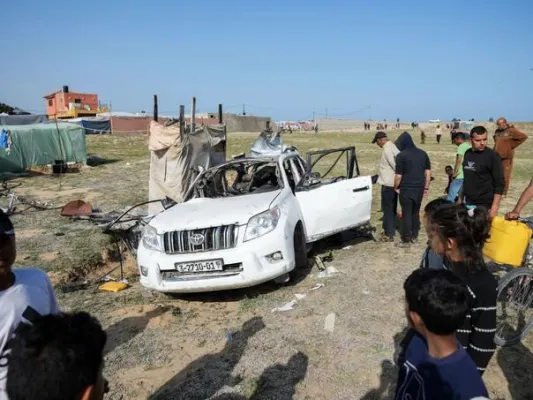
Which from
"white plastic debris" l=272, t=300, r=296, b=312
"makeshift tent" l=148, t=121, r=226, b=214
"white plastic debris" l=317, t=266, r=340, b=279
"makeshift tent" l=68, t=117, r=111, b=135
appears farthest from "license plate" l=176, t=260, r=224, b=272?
"makeshift tent" l=68, t=117, r=111, b=135

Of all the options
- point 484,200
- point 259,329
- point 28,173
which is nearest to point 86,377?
point 259,329

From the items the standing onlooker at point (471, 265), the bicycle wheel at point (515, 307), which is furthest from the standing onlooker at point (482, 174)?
the standing onlooker at point (471, 265)

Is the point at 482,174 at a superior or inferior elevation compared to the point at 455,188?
superior

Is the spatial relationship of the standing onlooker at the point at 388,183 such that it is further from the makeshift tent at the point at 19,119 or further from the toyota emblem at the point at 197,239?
the makeshift tent at the point at 19,119

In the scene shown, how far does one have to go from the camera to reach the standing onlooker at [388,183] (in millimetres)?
6925

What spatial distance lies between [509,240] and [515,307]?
2.68 feet

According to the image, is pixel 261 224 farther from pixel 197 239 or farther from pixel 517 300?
pixel 517 300

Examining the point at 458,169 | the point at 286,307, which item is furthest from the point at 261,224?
the point at 458,169

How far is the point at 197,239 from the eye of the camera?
184 inches

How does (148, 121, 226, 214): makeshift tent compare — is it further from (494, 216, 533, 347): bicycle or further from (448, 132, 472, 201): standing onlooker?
(494, 216, 533, 347): bicycle

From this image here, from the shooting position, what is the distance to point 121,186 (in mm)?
14391

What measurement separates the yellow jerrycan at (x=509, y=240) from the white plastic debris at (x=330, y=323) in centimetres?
165

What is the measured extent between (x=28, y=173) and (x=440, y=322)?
19897 millimetres

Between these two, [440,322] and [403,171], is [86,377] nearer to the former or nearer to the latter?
[440,322]
